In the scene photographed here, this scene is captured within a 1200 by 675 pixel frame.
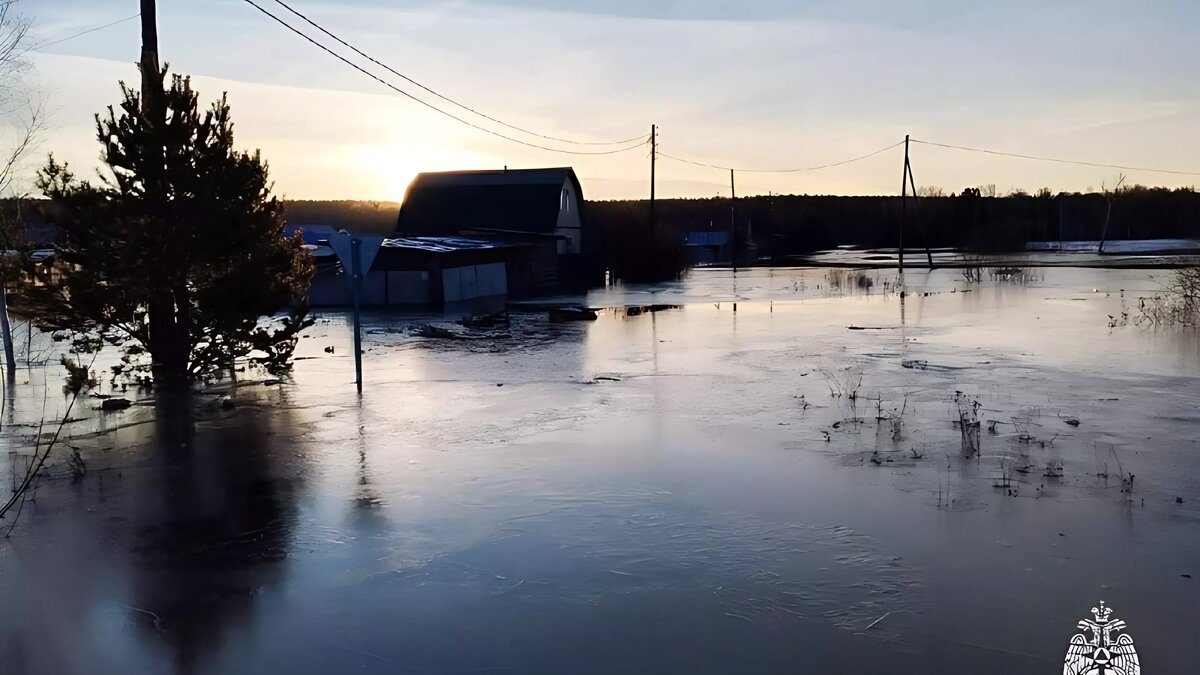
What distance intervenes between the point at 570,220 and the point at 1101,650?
57267mm

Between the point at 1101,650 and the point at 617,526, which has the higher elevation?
the point at 617,526

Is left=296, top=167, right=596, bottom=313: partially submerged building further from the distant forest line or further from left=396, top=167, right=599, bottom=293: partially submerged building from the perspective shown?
the distant forest line

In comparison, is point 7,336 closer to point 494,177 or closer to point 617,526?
point 617,526

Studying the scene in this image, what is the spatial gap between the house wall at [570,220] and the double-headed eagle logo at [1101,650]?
174 ft

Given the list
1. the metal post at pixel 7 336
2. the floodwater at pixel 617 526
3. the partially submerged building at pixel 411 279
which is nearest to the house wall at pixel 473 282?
the partially submerged building at pixel 411 279

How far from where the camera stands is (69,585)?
7039mm

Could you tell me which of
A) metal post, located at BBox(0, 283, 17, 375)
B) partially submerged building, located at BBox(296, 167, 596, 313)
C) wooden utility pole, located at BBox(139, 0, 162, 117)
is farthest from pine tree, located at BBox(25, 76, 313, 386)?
partially submerged building, located at BBox(296, 167, 596, 313)

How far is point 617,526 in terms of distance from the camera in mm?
8367

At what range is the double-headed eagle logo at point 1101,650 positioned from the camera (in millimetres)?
5512

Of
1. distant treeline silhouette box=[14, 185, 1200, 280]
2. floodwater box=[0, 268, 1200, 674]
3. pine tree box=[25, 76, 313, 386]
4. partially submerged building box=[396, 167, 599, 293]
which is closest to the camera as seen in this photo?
floodwater box=[0, 268, 1200, 674]

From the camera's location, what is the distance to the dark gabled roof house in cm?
5838

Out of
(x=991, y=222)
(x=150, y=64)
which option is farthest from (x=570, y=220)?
(x=991, y=222)

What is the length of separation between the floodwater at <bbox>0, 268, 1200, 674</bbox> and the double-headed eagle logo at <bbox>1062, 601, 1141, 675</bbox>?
0.09 metres


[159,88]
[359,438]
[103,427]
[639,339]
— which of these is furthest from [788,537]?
[639,339]
